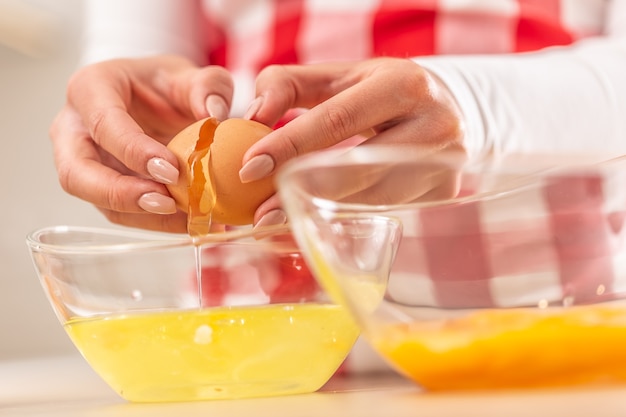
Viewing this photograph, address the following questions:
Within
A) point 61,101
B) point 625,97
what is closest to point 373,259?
point 625,97

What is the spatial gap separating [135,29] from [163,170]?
552 mm

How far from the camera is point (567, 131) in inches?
29.2

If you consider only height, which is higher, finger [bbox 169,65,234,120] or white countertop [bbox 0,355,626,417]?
finger [bbox 169,65,234,120]

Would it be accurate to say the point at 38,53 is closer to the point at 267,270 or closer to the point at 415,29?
the point at 415,29

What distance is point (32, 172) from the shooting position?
1510 mm

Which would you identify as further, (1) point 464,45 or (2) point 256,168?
(1) point 464,45

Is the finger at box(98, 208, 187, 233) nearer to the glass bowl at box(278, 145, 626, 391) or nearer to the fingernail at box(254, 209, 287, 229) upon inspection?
the fingernail at box(254, 209, 287, 229)

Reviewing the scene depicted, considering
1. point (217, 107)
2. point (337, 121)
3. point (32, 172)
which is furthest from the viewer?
point (32, 172)

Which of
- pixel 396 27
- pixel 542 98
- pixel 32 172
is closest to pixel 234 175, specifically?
pixel 542 98

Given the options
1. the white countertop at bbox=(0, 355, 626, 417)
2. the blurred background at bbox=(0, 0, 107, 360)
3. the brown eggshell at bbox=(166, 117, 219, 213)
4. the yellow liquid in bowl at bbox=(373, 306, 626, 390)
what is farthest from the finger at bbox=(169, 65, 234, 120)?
the blurred background at bbox=(0, 0, 107, 360)

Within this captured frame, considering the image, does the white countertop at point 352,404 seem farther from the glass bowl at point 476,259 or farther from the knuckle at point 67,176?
the knuckle at point 67,176

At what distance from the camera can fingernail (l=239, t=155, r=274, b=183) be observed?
1.60 feet

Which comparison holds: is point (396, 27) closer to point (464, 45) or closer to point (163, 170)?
point (464, 45)

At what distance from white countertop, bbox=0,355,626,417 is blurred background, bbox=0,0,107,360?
0.98 m
